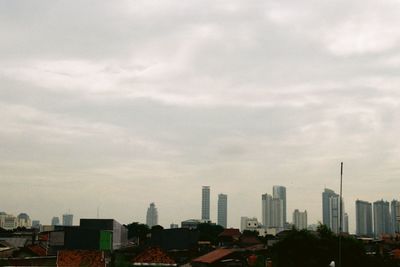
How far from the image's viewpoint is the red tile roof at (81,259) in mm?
48906

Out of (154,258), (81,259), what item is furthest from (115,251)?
(154,258)

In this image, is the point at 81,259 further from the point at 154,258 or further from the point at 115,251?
the point at 115,251

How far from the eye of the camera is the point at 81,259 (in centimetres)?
4925

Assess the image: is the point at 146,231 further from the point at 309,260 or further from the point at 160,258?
the point at 309,260

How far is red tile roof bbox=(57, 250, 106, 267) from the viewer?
4891cm

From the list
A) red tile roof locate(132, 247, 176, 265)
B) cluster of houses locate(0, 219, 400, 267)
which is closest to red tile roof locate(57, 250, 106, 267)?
cluster of houses locate(0, 219, 400, 267)

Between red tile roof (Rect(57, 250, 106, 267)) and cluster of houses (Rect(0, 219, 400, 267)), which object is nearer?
cluster of houses (Rect(0, 219, 400, 267))

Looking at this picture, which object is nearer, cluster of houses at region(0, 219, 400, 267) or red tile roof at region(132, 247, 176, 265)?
cluster of houses at region(0, 219, 400, 267)

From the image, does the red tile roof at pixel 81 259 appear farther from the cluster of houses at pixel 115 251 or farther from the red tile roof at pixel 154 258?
the red tile roof at pixel 154 258

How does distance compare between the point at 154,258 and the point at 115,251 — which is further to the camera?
the point at 115,251

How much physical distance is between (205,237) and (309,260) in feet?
219

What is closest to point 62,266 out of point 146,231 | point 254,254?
point 254,254

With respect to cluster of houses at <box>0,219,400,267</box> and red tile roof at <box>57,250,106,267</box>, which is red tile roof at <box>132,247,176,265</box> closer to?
cluster of houses at <box>0,219,400,267</box>

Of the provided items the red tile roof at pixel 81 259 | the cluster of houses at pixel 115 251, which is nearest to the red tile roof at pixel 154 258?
the cluster of houses at pixel 115 251
